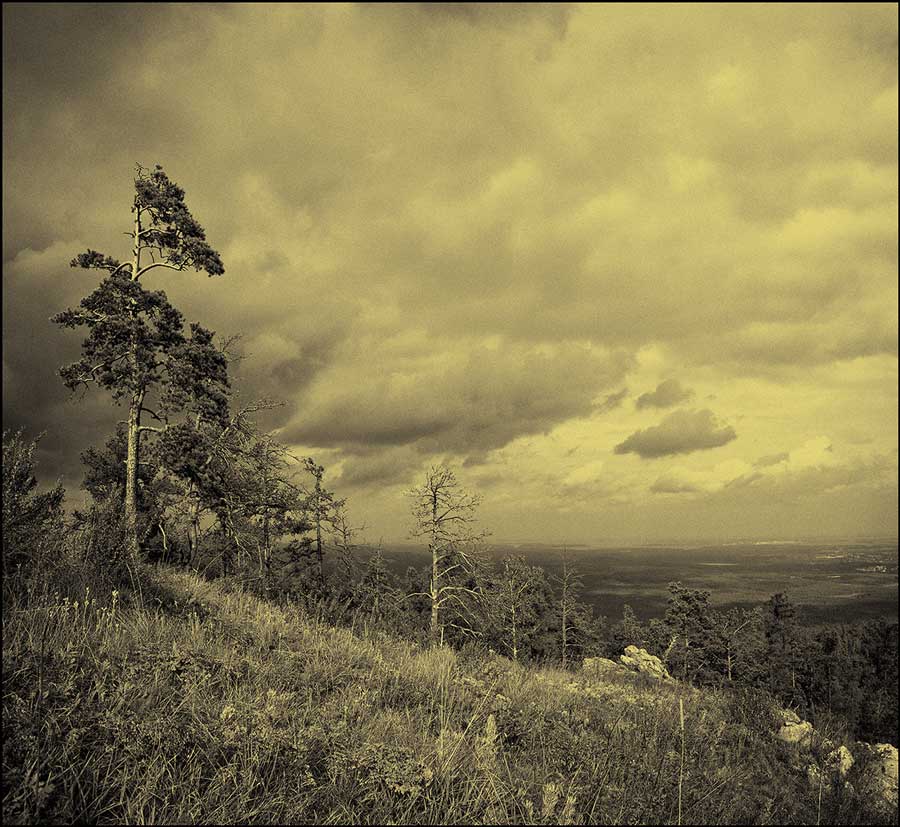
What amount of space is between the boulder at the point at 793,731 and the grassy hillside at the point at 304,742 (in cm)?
265

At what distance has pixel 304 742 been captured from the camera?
315 cm

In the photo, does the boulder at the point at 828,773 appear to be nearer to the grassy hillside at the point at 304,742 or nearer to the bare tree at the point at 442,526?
the grassy hillside at the point at 304,742

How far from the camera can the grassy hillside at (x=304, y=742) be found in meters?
2.59

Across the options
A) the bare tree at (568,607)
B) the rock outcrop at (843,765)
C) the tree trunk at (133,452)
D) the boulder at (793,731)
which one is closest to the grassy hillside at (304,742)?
the rock outcrop at (843,765)

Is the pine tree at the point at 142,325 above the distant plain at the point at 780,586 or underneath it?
above

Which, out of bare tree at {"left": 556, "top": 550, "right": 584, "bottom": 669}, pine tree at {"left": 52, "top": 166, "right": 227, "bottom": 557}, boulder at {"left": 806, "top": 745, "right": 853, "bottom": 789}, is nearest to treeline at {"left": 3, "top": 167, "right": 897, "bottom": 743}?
pine tree at {"left": 52, "top": 166, "right": 227, "bottom": 557}

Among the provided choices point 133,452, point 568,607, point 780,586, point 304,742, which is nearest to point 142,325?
point 133,452

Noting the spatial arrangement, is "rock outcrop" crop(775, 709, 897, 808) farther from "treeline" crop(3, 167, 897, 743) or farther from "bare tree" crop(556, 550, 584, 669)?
"bare tree" crop(556, 550, 584, 669)

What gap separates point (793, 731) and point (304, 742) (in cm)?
919

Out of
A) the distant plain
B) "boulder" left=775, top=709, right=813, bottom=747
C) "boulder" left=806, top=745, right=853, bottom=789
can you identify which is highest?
"boulder" left=806, top=745, right=853, bottom=789

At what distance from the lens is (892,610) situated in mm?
119625

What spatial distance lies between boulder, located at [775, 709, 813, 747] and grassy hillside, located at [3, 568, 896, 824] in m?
2.65

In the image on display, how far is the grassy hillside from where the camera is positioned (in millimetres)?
2588

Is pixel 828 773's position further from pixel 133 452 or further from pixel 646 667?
pixel 133 452
